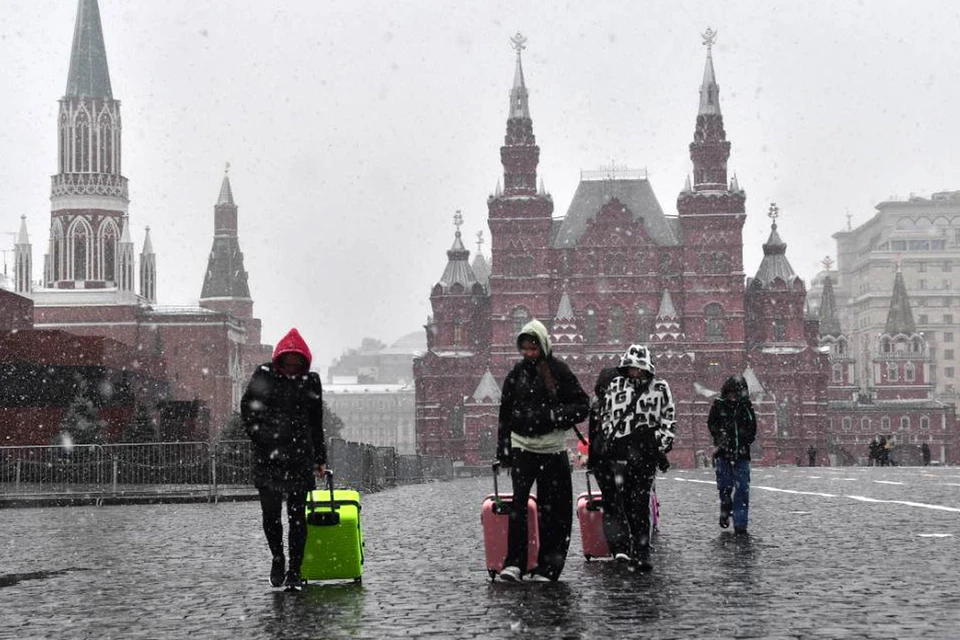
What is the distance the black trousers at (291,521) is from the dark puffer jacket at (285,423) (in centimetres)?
6

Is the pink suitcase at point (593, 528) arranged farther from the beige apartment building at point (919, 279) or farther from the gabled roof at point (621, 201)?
the beige apartment building at point (919, 279)

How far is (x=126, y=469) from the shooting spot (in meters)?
28.5

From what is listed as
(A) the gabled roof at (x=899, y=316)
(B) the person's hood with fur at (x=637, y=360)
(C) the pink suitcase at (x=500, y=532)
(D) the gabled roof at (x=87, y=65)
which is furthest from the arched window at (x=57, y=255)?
(C) the pink suitcase at (x=500, y=532)

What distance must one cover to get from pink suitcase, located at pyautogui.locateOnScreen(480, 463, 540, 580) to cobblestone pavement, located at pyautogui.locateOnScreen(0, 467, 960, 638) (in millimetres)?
213

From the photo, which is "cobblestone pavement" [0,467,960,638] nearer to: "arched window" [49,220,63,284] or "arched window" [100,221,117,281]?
"arched window" [100,221,117,281]

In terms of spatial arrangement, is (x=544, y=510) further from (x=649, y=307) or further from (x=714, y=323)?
(x=714, y=323)

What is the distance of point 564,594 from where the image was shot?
9.50 meters

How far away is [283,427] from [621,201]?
88.2 m

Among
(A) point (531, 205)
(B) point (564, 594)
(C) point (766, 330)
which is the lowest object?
(B) point (564, 594)

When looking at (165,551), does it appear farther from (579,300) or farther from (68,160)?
(68,160)

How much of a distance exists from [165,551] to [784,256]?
3395 inches

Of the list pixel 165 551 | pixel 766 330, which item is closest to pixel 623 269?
pixel 766 330

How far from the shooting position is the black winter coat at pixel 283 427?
10.2 m

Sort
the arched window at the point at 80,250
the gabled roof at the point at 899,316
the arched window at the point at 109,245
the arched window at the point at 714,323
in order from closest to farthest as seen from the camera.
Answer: the arched window at the point at 714,323, the arched window at the point at 80,250, the arched window at the point at 109,245, the gabled roof at the point at 899,316
